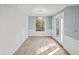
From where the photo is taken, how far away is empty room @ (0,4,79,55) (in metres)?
3.25

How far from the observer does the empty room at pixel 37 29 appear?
3246 mm

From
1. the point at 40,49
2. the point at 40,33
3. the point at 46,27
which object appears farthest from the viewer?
the point at 46,27

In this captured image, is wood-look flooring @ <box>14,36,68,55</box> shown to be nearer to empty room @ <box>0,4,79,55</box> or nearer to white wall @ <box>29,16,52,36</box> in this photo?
empty room @ <box>0,4,79,55</box>

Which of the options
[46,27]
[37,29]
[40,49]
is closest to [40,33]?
[37,29]

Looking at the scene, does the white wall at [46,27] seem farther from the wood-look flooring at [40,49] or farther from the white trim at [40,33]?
the wood-look flooring at [40,49]

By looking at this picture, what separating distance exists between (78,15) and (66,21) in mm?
554

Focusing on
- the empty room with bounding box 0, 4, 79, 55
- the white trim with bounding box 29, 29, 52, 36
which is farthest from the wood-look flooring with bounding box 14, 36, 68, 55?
the white trim with bounding box 29, 29, 52, 36

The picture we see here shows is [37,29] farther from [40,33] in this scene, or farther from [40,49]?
[40,49]

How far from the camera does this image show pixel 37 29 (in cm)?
1002

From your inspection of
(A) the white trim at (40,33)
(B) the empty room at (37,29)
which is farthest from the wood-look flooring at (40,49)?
(A) the white trim at (40,33)
